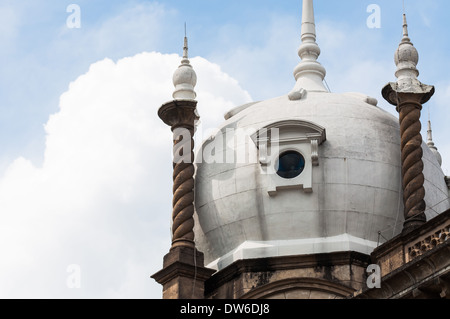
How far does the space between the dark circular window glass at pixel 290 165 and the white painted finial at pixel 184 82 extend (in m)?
3.57

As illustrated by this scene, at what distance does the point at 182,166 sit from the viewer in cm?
3909

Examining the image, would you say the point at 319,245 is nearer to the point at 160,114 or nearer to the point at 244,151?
the point at 244,151

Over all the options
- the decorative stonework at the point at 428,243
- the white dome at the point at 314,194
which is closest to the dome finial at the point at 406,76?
the white dome at the point at 314,194

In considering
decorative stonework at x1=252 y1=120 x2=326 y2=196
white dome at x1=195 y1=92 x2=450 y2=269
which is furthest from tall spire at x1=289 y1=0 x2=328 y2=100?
decorative stonework at x1=252 y1=120 x2=326 y2=196

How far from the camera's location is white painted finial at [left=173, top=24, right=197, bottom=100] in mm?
40312

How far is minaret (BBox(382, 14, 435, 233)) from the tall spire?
4257 millimetres

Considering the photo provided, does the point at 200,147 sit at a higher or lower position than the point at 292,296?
higher

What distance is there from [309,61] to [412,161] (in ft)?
25.3

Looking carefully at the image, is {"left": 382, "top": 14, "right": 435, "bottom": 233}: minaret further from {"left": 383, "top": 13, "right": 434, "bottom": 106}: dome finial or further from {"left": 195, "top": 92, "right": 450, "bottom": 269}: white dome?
{"left": 195, "top": 92, "right": 450, "bottom": 269}: white dome

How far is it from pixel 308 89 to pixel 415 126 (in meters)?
5.59

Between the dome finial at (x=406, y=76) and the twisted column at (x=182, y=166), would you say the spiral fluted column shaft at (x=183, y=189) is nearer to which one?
the twisted column at (x=182, y=166)

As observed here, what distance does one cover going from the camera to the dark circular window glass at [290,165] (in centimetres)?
3862

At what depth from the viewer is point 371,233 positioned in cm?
3831
